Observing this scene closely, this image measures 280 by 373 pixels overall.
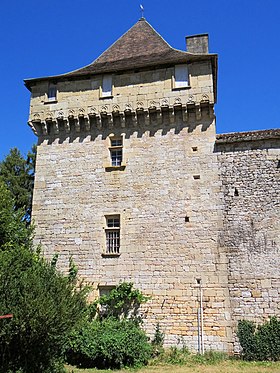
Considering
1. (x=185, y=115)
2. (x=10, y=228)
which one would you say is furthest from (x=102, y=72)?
(x=10, y=228)

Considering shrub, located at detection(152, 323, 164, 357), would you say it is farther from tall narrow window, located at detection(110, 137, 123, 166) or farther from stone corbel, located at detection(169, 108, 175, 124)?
stone corbel, located at detection(169, 108, 175, 124)

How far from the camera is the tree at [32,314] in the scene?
7.97m

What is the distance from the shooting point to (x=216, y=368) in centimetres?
994

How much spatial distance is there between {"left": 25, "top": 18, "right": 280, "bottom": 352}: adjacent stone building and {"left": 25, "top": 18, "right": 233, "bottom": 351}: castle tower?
4 cm

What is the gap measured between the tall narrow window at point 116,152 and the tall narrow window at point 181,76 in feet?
9.23

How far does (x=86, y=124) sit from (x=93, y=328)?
7.10m

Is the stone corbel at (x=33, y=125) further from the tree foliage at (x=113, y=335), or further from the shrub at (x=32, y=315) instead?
the tree foliage at (x=113, y=335)

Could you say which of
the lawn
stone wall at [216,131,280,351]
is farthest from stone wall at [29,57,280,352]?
the lawn

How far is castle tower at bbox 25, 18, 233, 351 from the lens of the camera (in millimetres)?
11859

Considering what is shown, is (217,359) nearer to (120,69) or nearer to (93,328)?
(93,328)

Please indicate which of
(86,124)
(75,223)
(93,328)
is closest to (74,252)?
(75,223)

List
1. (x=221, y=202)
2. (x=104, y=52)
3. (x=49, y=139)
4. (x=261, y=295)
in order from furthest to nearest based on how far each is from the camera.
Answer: (x=104, y=52)
(x=49, y=139)
(x=221, y=202)
(x=261, y=295)

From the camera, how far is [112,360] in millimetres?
10406

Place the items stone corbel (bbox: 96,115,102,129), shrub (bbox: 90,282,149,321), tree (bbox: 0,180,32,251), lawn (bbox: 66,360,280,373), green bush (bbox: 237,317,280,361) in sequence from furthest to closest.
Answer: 1. stone corbel (bbox: 96,115,102,129)
2. tree (bbox: 0,180,32,251)
3. shrub (bbox: 90,282,149,321)
4. green bush (bbox: 237,317,280,361)
5. lawn (bbox: 66,360,280,373)
